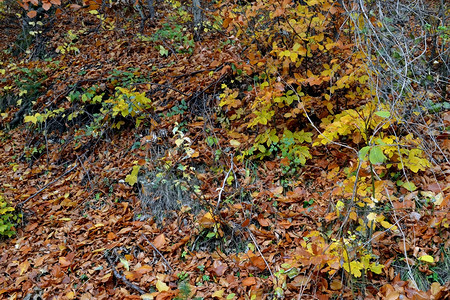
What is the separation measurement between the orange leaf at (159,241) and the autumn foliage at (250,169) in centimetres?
1

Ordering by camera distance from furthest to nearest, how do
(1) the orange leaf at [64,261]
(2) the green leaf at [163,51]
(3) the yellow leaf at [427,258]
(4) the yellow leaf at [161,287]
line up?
1. (2) the green leaf at [163,51]
2. (1) the orange leaf at [64,261]
3. (4) the yellow leaf at [161,287]
4. (3) the yellow leaf at [427,258]

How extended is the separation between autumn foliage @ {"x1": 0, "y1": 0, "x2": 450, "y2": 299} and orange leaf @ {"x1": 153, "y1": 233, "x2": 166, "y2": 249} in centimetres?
1

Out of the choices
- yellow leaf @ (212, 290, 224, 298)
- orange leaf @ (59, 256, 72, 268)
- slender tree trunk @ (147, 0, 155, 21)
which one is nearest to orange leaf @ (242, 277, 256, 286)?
yellow leaf @ (212, 290, 224, 298)

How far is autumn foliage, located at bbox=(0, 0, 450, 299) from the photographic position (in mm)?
2779

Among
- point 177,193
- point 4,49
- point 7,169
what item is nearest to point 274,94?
point 177,193

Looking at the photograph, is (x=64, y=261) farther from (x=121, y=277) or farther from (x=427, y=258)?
(x=427, y=258)

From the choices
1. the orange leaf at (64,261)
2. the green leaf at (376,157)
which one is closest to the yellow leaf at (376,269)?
the green leaf at (376,157)

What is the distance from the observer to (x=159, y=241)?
3.48 metres

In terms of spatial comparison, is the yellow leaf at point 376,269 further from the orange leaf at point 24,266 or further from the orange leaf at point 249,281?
the orange leaf at point 24,266

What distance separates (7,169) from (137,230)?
313 cm

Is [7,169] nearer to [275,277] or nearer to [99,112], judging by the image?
[99,112]

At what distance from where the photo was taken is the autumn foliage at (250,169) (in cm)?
278

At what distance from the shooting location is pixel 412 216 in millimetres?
2977

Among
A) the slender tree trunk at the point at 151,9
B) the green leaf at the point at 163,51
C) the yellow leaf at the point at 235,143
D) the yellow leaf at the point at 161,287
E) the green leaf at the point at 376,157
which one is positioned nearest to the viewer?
the green leaf at the point at 376,157
